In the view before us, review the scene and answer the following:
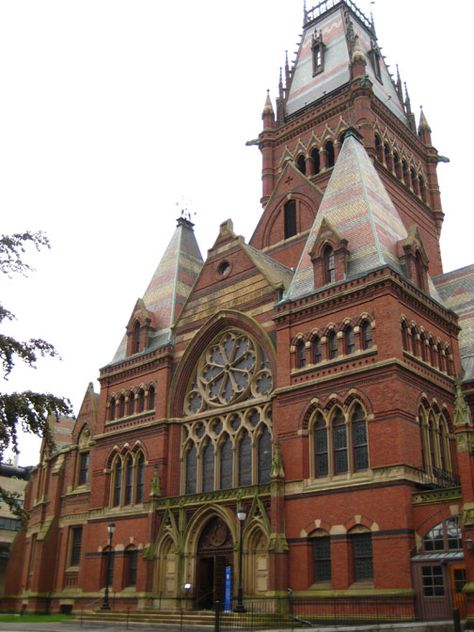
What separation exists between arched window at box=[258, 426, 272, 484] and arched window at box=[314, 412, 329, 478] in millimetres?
3070

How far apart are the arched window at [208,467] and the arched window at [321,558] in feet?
25.0

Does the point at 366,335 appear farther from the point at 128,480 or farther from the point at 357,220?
the point at 128,480

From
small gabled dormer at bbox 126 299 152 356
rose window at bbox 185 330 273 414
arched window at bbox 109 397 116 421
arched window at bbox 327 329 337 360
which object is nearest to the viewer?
arched window at bbox 327 329 337 360

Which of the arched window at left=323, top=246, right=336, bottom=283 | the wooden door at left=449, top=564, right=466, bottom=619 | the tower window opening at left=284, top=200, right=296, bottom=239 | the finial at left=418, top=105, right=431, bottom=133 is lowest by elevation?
the wooden door at left=449, top=564, right=466, bottom=619

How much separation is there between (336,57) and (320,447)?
3894cm

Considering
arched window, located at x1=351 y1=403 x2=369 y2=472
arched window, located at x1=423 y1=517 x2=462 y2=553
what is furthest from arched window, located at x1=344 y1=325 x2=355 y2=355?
arched window, located at x1=423 y1=517 x2=462 y2=553

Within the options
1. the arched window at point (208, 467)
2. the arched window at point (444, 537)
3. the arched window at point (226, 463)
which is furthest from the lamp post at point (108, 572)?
the arched window at point (444, 537)

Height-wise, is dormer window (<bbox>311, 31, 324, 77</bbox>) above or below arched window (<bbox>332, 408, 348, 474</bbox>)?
above

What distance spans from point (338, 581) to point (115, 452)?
1719cm

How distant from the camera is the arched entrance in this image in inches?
1267

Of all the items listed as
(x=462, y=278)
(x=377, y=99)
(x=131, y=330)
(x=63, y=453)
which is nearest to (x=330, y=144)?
(x=377, y=99)

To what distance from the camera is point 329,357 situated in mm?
31031

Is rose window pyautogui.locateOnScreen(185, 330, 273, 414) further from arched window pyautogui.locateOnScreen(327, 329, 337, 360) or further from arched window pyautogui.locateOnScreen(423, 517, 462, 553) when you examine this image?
arched window pyautogui.locateOnScreen(423, 517, 462, 553)

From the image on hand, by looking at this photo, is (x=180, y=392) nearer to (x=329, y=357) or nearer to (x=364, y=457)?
(x=329, y=357)
